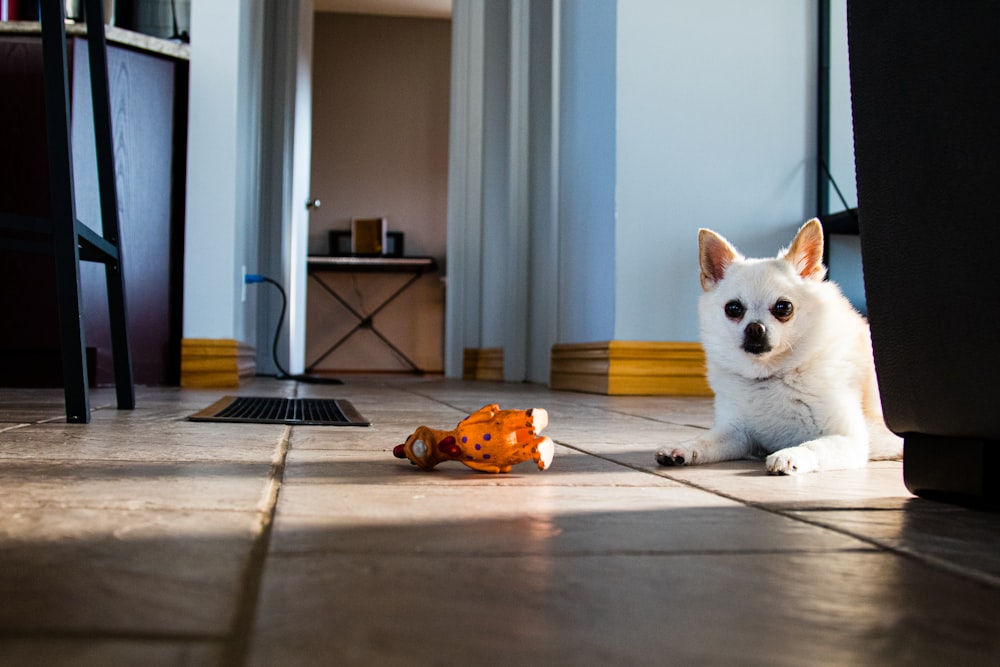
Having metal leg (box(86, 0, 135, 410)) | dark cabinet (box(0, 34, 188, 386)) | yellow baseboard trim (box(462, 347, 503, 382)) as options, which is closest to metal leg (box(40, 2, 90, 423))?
metal leg (box(86, 0, 135, 410))

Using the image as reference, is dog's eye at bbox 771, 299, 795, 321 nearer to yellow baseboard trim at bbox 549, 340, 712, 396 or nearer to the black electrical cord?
yellow baseboard trim at bbox 549, 340, 712, 396

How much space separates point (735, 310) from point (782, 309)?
73 millimetres

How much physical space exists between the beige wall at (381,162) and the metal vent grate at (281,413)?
5672 millimetres

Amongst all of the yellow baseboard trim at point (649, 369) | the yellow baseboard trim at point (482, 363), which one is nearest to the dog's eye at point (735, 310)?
the yellow baseboard trim at point (649, 369)

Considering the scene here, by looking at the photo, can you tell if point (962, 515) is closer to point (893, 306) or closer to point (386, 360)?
point (893, 306)

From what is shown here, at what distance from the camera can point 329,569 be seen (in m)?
0.53

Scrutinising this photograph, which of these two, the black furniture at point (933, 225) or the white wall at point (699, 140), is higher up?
the white wall at point (699, 140)

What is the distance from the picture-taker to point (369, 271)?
25.4 ft

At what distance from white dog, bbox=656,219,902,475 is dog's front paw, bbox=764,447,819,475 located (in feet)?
0.19

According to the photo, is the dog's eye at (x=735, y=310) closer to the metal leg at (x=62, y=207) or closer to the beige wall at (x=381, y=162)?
the metal leg at (x=62, y=207)

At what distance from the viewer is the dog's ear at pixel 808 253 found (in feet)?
4.41

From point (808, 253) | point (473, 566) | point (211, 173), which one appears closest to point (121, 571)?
point (473, 566)

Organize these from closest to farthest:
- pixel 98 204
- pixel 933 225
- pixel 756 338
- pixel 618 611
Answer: pixel 618 611 < pixel 933 225 < pixel 756 338 < pixel 98 204

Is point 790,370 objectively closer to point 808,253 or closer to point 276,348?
point 808,253
